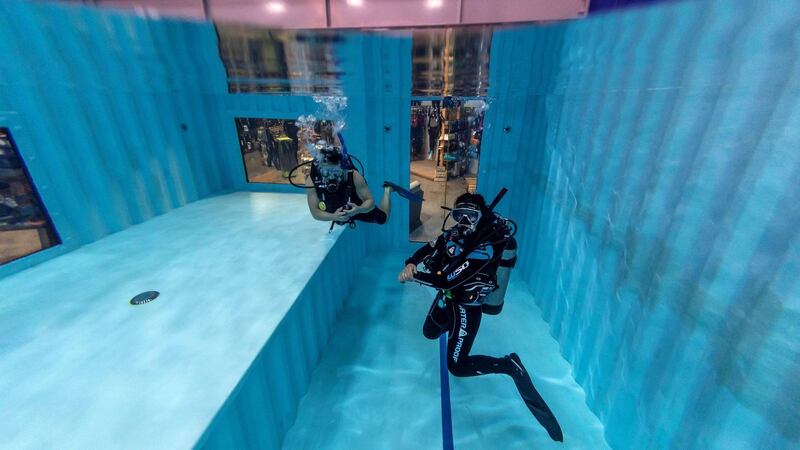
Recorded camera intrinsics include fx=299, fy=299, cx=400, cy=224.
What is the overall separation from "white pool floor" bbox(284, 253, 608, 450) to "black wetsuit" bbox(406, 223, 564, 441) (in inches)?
11.7

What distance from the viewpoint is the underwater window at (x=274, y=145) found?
5312 mm

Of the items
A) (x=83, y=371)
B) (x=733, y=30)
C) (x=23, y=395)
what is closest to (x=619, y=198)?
(x=733, y=30)

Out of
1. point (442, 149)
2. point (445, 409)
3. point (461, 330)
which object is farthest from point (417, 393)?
point (442, 149)

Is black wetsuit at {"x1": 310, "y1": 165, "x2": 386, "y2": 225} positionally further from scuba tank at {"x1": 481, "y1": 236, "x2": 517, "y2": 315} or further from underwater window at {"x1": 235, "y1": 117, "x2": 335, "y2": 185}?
scuba tank at {"x1": 481, "y1": 236, "x2": 517, "y2": 315}

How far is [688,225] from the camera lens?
70.1 inches

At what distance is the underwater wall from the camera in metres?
1.34

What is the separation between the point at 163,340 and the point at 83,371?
388 millimetres

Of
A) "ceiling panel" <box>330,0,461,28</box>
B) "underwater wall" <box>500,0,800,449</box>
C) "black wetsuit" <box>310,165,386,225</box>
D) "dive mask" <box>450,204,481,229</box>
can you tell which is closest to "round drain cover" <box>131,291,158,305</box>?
"black wetsuit" <box>310,165,386,225</box>

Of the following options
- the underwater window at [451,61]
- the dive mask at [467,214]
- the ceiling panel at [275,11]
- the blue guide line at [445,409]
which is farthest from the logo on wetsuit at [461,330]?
the ceiling panel at [275,11]

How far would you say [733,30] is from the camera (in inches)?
62.6

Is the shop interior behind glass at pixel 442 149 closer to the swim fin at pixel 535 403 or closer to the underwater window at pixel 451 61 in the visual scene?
the underwater window at pixel 451 61

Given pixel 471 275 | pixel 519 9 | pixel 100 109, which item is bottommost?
pixel 471 275

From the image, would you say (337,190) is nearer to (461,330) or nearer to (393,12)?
(461,330)

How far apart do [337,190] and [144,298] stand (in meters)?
2.09
